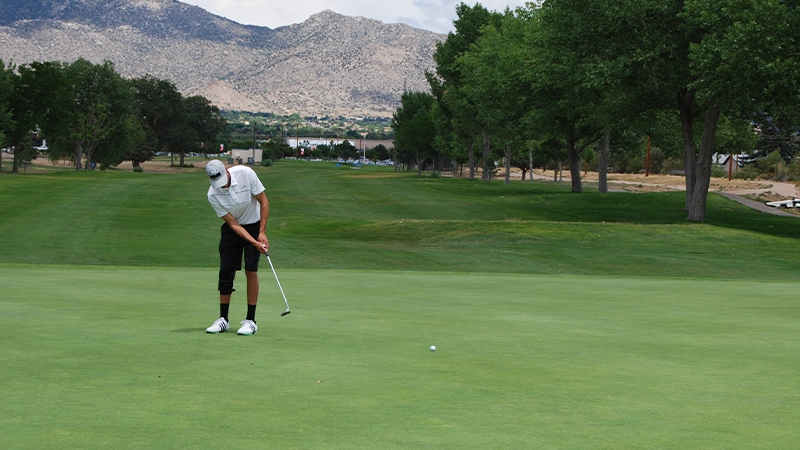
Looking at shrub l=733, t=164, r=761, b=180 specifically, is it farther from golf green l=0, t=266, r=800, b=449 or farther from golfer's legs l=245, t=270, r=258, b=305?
golfer's legs l=245, t=270, r=258, b=305

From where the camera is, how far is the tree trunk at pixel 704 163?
36.7 meters

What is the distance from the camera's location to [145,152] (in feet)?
448

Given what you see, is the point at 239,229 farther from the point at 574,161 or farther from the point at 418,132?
the point at 418,132

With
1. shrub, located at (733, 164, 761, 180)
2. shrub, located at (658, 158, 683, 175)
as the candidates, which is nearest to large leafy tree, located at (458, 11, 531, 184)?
shrub, located at (733, 164, 761, 180)

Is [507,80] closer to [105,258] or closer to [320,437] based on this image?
[105,258]

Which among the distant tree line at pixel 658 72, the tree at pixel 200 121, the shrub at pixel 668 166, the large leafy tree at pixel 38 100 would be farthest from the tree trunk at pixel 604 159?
the tree at pixel 200 121

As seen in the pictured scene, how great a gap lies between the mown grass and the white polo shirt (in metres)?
13.2

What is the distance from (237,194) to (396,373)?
355cm

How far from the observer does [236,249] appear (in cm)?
947

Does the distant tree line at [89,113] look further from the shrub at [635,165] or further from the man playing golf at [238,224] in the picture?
the shrub at [635,165]

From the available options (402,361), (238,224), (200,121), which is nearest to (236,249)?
(238,224)

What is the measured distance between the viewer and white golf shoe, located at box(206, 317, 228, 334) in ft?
29.4

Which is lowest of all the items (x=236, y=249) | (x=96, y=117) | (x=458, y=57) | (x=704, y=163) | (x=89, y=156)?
(x=236, y=249)

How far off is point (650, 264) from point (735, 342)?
50.7ft
